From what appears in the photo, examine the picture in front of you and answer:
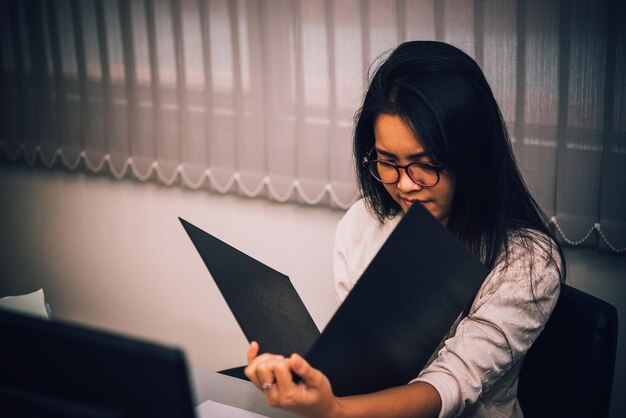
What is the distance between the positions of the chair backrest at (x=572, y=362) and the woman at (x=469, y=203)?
0.03 meters

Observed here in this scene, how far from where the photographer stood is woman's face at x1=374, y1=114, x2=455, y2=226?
118 centimetres

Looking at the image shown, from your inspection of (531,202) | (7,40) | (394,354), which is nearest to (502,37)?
(531,202)

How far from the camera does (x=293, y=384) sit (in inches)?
34.5

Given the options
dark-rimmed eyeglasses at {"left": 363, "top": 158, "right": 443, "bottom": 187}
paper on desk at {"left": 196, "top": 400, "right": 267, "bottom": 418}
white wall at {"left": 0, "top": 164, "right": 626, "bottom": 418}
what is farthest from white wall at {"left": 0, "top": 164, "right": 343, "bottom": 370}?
paper on desk at {"left": 196, "top": 400, "right": 267, "bottom": 418}

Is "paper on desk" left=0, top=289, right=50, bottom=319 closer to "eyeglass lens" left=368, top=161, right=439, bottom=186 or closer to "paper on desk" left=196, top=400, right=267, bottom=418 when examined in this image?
"paper on desk" left=196, top=400, right=267, bottom=418

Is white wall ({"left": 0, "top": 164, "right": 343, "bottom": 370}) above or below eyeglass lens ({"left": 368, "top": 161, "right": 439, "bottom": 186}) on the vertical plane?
below

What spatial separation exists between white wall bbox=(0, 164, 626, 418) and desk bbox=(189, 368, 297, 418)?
93 cm

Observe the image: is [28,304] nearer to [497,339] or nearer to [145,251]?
[497,339]

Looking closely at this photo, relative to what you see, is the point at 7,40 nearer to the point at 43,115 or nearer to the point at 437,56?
the point at 43,115

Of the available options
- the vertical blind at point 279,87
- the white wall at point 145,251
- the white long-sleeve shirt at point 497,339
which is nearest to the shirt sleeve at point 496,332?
the white long-sleeve shirt at point 497,339

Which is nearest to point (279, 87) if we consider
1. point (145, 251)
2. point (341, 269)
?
point (341, 269)

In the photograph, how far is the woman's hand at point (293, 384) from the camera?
0.87 m

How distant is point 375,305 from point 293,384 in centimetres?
14

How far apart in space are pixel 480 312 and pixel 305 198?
0.94m
